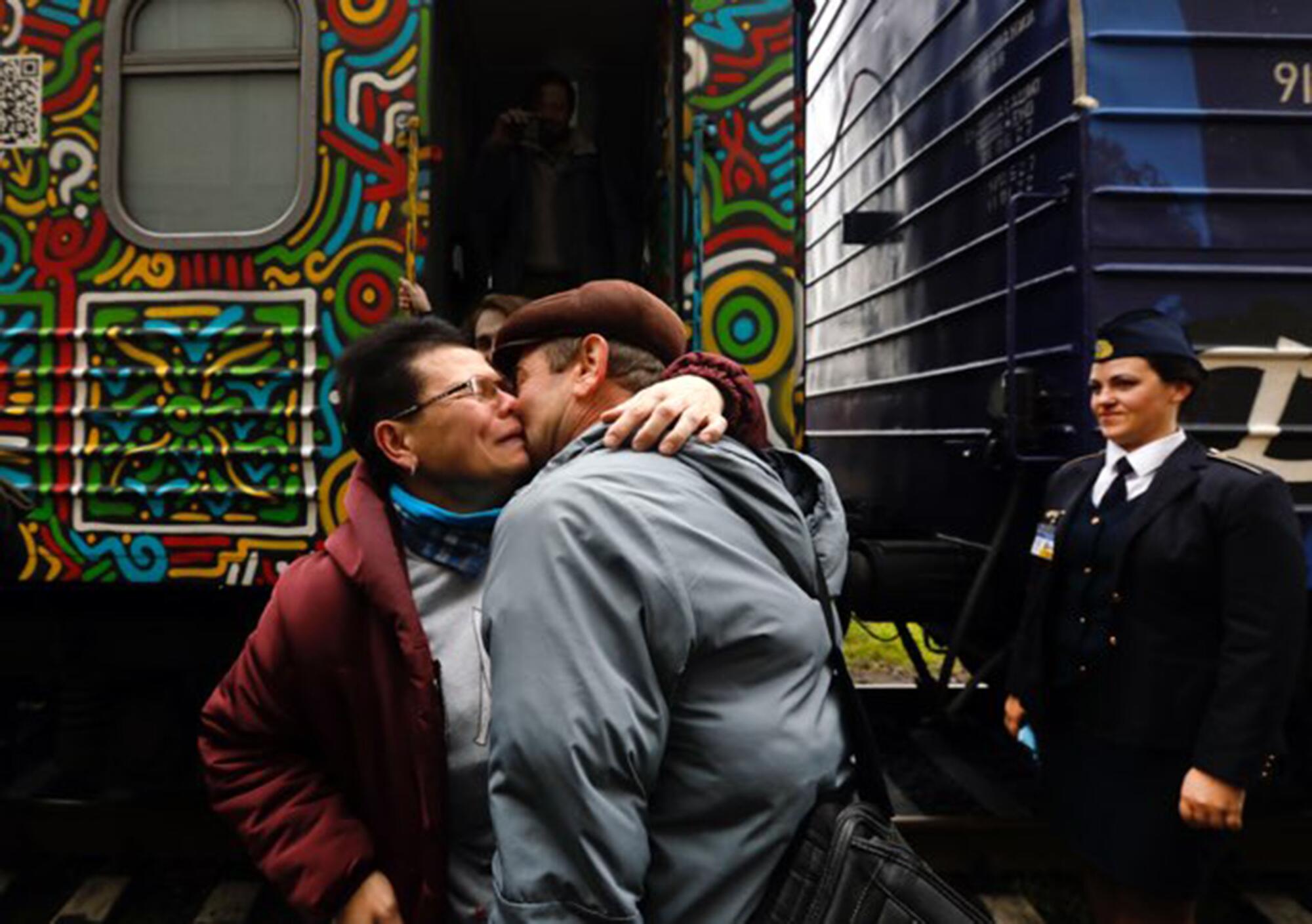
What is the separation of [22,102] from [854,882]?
348 cm

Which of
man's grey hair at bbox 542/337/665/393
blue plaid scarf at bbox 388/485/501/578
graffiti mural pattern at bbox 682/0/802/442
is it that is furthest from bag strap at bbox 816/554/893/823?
graffiti mural pattern at bbox 682/0/802/442

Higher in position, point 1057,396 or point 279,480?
point 1057,396

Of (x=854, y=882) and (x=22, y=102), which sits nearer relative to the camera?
(x=854, y=882)

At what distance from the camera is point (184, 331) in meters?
3.10

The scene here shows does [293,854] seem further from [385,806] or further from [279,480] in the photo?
[279,480]

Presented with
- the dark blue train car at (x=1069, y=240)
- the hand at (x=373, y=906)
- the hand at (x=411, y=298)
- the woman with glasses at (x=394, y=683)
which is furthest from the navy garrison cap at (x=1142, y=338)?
the hand at (x=373, y=906)

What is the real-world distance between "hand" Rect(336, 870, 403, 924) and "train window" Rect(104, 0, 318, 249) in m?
2.38

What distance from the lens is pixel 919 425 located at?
172 inches

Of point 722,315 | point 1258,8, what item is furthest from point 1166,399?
point 1258,8

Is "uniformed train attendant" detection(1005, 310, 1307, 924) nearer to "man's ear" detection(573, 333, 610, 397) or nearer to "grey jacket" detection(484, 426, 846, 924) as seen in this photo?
"grey jacket" detection(484, 426, 846, 924)

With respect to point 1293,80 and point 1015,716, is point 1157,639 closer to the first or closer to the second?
point 1015,716

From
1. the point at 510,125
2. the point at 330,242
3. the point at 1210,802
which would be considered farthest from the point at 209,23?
the point at 1210,802

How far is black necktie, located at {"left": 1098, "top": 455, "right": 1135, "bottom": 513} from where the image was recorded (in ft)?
8.21

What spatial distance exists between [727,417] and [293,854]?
895 millimetres
